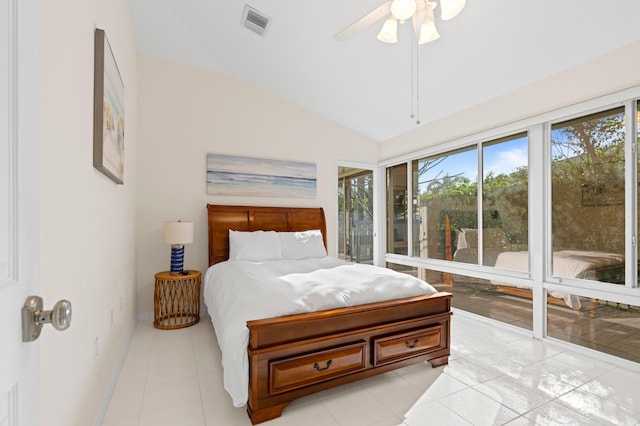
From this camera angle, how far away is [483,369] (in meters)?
2.45

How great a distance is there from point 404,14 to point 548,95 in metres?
1.96

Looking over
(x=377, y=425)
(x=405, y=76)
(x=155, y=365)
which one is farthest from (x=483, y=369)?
(x=405, y=76)

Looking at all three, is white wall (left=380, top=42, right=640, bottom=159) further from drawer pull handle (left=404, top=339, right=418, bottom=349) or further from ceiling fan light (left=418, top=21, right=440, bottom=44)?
drawer pull handle (left=404, top=339, right=418, bottom=349)

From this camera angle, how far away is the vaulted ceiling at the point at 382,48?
7.90 ft

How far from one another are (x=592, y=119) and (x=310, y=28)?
2.68 m

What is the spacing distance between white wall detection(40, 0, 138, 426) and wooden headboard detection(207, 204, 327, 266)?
1.61 m

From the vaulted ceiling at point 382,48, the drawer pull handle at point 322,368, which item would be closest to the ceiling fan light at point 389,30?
the vaulted ceiling at point 382,48

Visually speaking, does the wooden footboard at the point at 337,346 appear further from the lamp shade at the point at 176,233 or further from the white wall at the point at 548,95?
the white wall at the point at 548,95

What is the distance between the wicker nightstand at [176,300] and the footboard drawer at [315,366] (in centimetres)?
194

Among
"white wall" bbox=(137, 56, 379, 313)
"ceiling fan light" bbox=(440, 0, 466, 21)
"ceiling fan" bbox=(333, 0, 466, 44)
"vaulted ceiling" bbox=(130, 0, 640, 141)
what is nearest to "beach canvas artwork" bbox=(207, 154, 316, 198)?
"white wall" bbox=(137, 56, 379, 313)

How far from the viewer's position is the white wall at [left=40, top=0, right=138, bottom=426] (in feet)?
3.59

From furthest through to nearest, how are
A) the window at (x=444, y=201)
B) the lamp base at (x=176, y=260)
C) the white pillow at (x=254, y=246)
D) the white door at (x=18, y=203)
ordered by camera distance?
the window at (x=444, y=201) → the white pillow at (x=254, y=246) → the lamp base at (x=176, y=260) → the white door at (x=18, y=203)

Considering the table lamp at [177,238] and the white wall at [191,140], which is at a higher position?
the white wall at [191,140]

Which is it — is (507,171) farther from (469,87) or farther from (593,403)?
(593,403)
